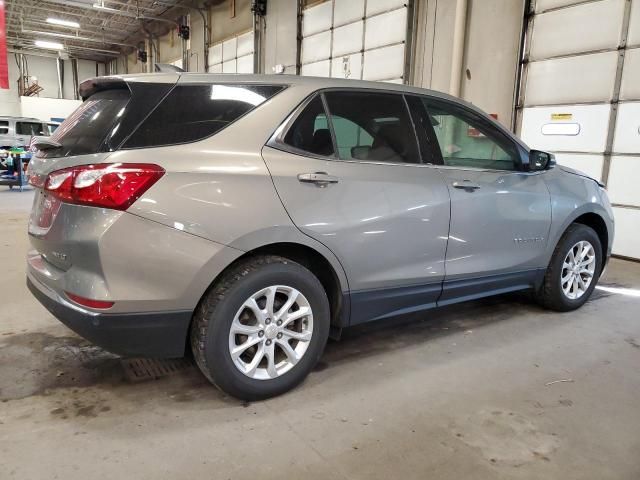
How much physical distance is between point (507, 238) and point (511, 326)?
0.68m

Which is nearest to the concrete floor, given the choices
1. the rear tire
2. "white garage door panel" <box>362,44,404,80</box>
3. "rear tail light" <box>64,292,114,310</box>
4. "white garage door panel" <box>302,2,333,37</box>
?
the rear tire

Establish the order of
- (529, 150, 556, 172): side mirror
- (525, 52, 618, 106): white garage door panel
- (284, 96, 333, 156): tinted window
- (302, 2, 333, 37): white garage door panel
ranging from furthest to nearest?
(302, 2, 333, 37): white garage door panel → (525, 52, 618, 106): white garage door panel → (529, 150, 556, 172): side mirror → (284, 96, 333, 156): tinted window

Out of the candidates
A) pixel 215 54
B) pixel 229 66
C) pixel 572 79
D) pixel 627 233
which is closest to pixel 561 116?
pixel 572 79

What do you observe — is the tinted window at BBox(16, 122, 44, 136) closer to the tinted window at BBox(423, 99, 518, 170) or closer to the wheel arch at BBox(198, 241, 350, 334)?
the tinted window at BBox(423, 99, 518, 170)

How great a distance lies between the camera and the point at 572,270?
3617 millimetres

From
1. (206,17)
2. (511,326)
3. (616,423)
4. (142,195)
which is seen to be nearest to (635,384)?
(616,423)

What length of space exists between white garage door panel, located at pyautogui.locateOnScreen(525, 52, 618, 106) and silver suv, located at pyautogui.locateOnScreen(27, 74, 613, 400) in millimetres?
4171

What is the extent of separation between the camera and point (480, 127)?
3131 millimetres

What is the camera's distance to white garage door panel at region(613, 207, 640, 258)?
5.97 meters

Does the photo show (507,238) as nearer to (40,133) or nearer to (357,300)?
(357,300)

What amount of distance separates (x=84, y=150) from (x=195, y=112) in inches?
18.6

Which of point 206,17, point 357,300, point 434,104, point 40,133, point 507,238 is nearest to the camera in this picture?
point 357,300

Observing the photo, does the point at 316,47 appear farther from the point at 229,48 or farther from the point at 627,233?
the point at 627,233

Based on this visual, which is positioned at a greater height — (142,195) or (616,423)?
(142,195)
